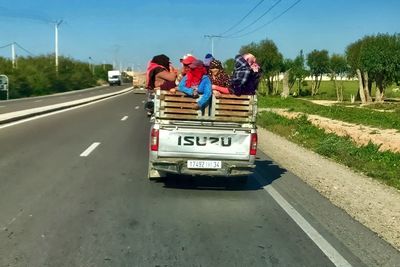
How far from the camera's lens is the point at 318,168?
11.7 m

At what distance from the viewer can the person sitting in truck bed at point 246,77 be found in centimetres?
870

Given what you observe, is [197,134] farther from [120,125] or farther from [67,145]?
[120,125]

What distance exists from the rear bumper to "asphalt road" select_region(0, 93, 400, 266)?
373 mm

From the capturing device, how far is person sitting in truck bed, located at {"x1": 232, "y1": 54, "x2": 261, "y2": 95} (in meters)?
8.70

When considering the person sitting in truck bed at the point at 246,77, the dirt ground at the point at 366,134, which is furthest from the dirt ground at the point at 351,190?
the dirt ground at the point at 366,134

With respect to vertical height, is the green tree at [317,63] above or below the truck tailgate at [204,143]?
above

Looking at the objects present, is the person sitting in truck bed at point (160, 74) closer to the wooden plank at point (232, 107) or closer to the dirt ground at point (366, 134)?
the wooden plank at point (232, 107)

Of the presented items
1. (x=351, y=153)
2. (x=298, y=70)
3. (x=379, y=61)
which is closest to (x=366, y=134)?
(x=351, y=153)

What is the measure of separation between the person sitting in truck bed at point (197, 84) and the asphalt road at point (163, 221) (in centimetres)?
153

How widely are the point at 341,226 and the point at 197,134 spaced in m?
2.65

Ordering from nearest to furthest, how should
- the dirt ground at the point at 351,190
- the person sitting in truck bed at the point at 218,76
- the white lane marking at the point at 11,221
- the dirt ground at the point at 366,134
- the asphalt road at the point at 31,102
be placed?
1. the white lane marking at the point at 11,221
2. the dirt ground at the point at 351,190
3. the person sitting in truck bed at the point at 218,76
4. the dirt ground at the point at 366,134
5. the asphalt road at the point at 31,102

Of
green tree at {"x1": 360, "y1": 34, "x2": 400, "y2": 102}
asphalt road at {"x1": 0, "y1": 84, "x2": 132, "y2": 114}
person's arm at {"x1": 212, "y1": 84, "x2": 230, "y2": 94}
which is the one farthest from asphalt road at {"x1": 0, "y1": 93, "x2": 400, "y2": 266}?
green tree at {"x1": 360, "y1": 34, "x2": 400, "y2": 102}

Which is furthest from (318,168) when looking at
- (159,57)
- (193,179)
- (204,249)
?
(204,249)

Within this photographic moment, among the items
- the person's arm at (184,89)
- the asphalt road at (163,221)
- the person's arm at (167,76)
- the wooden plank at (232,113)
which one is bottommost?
the asphalt road at (163,221)
